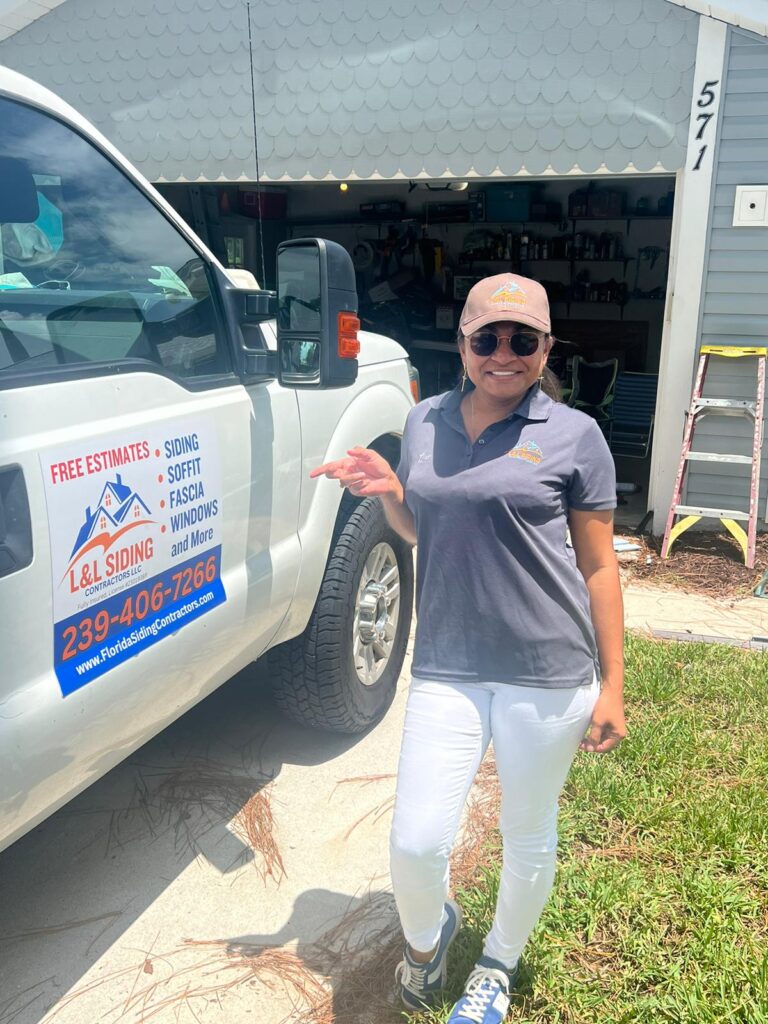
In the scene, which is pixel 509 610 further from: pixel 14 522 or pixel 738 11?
pixel 738 11

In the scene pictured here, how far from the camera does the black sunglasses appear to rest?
1.85 meters

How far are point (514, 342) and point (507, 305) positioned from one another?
81 mm

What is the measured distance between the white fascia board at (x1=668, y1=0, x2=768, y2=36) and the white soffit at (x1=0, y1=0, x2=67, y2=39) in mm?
4696

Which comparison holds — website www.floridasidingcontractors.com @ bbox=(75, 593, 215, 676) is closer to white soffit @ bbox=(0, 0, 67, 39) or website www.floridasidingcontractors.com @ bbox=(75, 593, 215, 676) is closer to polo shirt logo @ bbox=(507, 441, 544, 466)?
polo shirt logo @ bbox=(507, 441, 544, 466)

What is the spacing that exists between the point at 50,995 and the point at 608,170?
549cm

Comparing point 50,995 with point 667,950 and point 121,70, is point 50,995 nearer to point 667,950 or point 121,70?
point 667,950

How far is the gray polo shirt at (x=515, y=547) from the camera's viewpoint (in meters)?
1.83

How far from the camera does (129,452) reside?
75.5 inches

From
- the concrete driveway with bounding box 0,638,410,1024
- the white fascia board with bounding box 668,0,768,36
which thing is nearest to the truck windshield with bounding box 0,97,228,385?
the concrete driveway with bounding box 0,638,410,1024

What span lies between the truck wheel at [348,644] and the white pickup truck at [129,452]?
0.49 ft

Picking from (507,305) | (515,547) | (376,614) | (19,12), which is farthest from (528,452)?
(19,12)

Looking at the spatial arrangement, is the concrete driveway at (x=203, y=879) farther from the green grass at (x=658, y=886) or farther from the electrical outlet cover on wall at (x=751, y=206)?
the electrical outlet cover on wall at (x=751, y=206)

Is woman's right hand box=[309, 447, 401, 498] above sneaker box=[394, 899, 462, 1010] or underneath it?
above

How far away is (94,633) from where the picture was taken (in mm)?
1849
